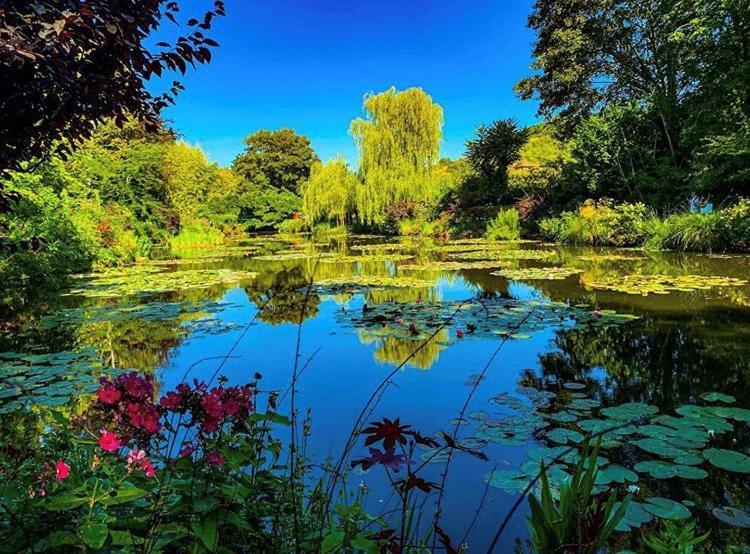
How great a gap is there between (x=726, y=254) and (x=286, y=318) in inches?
392

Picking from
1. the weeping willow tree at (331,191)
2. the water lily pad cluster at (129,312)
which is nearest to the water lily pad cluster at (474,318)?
the water lily pad cluster at (129,312)

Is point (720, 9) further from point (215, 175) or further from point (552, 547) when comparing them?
point (215, 175)

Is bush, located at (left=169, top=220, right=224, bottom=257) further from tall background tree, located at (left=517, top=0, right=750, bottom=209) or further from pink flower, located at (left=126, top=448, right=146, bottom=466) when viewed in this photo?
pink flower, located at (left=126, top=448, right=146, bottom=466)

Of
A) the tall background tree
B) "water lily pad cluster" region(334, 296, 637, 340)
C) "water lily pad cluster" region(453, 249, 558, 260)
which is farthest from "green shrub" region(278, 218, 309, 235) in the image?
"water lily pad cluster" region(334, 296, 637, 340)

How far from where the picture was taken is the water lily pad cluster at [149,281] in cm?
855

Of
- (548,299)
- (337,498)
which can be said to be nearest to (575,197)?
(548,299)

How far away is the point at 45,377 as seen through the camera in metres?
3.81

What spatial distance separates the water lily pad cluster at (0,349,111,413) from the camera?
3307mm

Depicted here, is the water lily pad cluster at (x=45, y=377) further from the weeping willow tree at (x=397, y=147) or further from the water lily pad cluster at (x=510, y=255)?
the weeping willow tree at (x=397, y=147)

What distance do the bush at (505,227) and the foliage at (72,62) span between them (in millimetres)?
17097

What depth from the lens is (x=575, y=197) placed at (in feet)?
56.4

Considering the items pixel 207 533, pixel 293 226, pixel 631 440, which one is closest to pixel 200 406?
pixel 207 533

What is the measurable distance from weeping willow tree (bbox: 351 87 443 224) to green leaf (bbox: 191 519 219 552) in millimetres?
22706

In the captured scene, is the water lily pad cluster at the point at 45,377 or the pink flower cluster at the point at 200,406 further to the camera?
the water lily pad cluster at the point at 45,377
